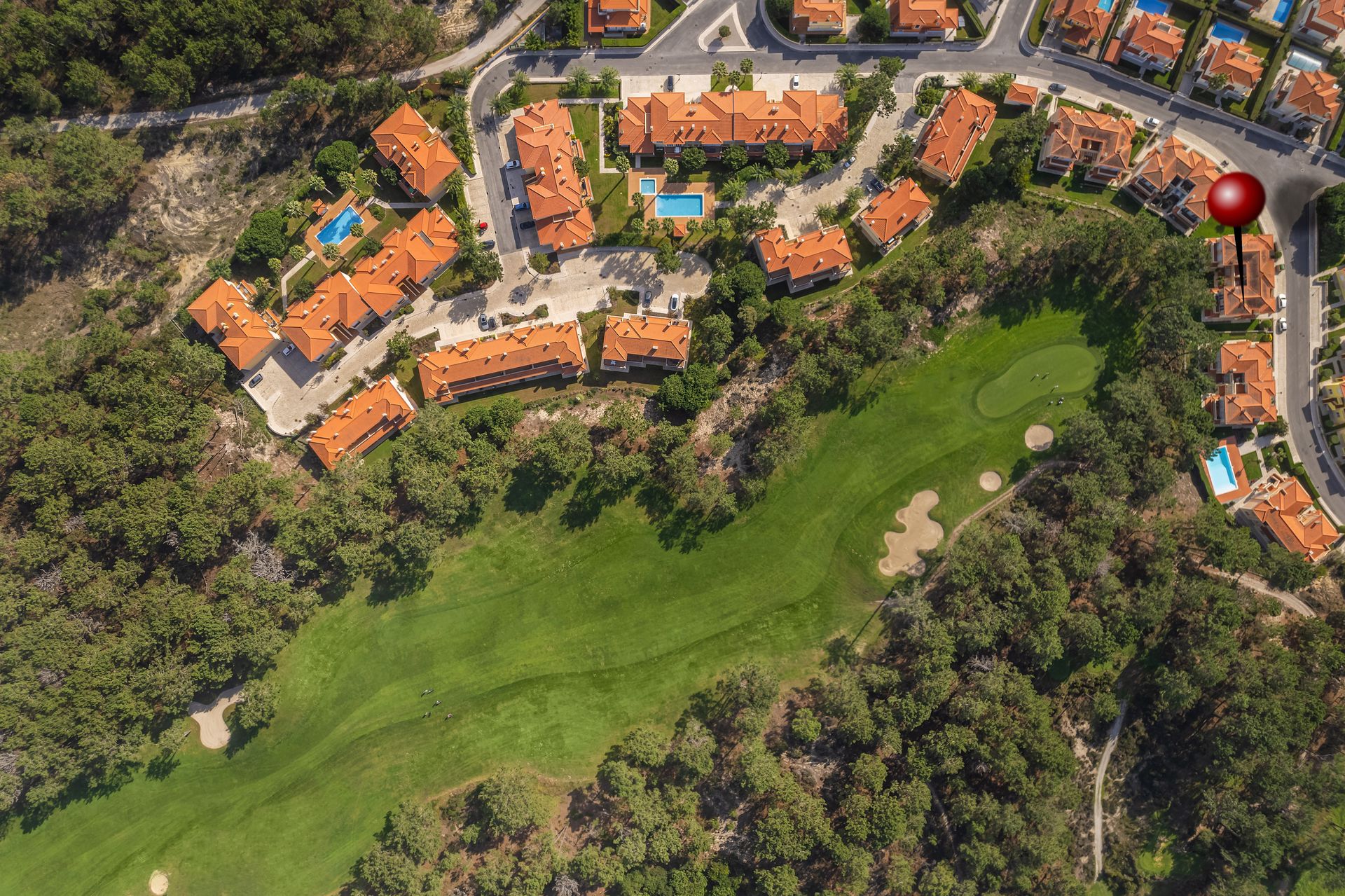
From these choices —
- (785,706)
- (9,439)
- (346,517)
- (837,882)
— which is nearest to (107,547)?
(9,439)

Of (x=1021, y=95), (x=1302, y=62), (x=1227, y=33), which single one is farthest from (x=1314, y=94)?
(x=1021, y=95)

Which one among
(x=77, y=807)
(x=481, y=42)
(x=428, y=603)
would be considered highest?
(x=481, y=42)

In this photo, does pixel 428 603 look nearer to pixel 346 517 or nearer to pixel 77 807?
pixel 346 517

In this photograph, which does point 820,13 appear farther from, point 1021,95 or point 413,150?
point 413,150

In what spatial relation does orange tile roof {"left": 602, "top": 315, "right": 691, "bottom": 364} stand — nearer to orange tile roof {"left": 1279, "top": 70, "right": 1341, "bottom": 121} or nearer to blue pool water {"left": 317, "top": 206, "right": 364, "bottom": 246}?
blue pool water {"left": 317, "top": 206, "right": 364, "bottom": 246}

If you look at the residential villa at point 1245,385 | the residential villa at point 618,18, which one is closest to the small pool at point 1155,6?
the residential villa at point 1245,385

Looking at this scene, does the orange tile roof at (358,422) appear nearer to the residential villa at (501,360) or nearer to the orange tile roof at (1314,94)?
the residential villa at (501,360)
